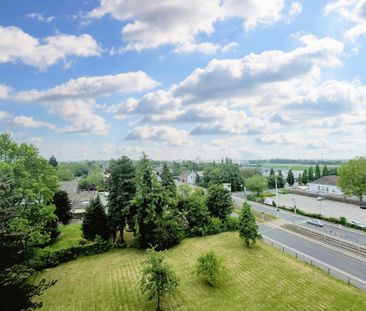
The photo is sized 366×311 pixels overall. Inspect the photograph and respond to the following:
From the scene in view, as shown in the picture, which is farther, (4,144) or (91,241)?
(91,241)

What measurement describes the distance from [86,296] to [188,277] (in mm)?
7821

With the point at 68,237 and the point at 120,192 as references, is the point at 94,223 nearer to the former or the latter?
the point at 120,192

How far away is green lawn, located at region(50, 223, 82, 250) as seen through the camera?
32.6m

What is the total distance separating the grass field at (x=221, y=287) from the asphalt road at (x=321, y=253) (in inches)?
125

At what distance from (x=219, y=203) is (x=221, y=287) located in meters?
18.1

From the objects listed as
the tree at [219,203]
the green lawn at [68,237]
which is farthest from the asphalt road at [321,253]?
the green lawn at [68,237]

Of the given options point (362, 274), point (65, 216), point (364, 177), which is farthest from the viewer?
point (364, 177)

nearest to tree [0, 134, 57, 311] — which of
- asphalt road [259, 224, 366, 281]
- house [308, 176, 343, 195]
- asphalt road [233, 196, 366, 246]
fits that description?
asphalt road [259, 224, 366, 281]

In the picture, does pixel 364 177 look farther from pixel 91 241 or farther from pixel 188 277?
pixel 91 241

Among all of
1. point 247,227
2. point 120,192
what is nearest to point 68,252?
point 120,192

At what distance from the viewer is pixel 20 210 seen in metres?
13.0

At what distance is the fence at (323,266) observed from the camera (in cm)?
2114

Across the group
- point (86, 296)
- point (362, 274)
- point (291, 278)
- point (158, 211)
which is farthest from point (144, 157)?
point (362, 274)

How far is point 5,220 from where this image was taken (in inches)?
420
